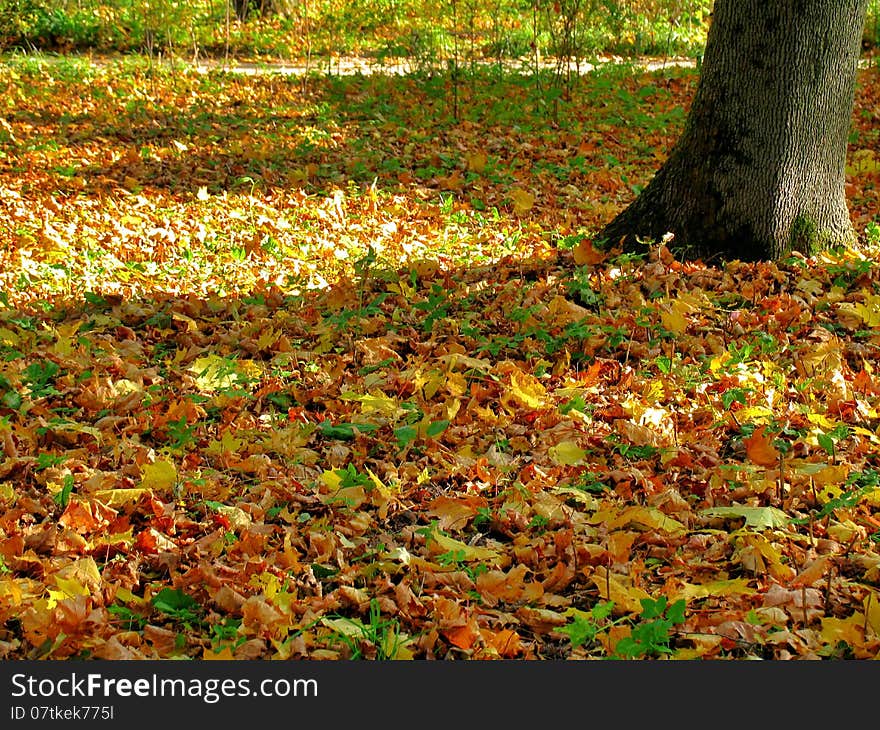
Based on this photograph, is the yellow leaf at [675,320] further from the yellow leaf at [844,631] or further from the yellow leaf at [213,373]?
the yellow leaf at [844,631]

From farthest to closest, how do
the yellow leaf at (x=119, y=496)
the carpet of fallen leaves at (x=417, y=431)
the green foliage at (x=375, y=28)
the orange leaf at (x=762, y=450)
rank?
the green foliage at (x=375, y=28)
the orange leaf at (x=762, y=450)
the yellow leaf at (x=119, y=496)
the carpet of fallen leaves at (x=417, y=431)

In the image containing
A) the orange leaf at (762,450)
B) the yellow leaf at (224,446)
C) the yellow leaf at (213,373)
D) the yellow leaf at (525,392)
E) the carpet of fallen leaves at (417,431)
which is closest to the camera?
the carpet of fallen leaves at (417,431)

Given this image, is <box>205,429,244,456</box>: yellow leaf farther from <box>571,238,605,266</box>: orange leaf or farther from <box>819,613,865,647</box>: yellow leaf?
<box>571,238,605,266</box>: orange leaf

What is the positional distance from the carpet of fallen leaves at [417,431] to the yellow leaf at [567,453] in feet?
0.04

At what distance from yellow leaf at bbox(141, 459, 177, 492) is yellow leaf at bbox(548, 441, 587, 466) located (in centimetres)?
141

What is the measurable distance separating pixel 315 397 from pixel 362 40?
1088 cm

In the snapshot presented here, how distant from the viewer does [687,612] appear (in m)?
2.79

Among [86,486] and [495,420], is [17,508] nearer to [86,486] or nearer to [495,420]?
[86,486]

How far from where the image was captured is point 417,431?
153 inches

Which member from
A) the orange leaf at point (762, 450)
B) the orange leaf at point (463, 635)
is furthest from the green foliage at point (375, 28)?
the orange leaf at point (463, 635)

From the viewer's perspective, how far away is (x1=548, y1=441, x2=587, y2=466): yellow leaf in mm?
3670

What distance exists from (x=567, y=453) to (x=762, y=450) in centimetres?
73

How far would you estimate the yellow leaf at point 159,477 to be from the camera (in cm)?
349

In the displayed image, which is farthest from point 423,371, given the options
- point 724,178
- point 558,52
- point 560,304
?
point 558,52
